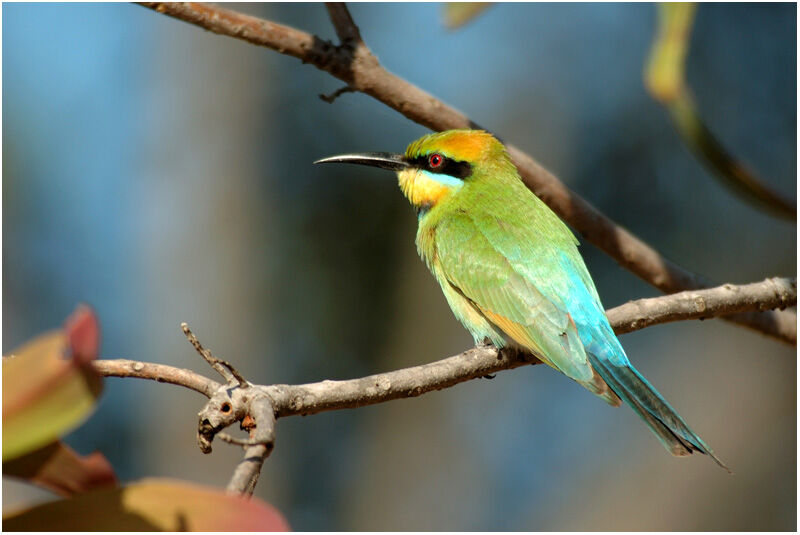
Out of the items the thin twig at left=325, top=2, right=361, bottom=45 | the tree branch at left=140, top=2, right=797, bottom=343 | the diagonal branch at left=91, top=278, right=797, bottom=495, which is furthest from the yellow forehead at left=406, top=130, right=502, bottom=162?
the diagonal branch at left=91, top=278, right=797, bottom=495

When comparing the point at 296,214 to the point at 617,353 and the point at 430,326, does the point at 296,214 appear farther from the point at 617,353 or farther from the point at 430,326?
the point at 617,353

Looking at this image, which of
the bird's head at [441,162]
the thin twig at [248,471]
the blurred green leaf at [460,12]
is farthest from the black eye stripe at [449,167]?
the thin twig at [248,471]

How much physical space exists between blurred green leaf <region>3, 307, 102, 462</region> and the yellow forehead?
1.53m

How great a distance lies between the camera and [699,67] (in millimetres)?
5375

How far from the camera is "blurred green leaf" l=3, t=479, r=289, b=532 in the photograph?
1.89 feet

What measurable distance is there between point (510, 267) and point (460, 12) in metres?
0.74

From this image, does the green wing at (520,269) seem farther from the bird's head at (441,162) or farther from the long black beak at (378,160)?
the long black beak at (378,160)

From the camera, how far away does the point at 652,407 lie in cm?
147

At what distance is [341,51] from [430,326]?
3674 mm

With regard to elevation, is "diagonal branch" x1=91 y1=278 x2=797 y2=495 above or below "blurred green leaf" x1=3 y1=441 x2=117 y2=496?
above

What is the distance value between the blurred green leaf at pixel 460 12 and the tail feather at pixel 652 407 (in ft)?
2.33

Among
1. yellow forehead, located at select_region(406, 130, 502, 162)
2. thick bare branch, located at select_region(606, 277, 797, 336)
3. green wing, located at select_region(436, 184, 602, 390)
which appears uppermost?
yellow forehead, located at select_region(406, 130, 502, 162)

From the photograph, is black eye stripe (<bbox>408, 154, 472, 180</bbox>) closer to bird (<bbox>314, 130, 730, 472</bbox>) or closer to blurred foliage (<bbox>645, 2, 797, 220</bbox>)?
bird (<bbox>314, 130, 730, 472</bbox>)

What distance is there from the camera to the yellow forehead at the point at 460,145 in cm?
202
